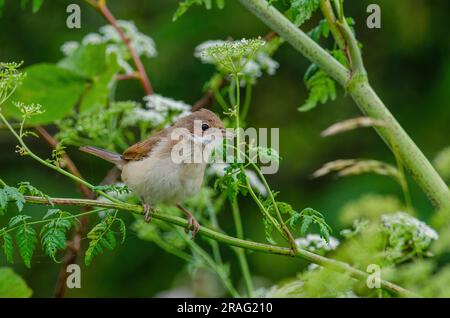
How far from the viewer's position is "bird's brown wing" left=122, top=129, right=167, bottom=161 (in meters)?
2.93

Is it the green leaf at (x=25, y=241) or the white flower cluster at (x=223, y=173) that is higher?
the white flower cluster at (x=223, y=173)

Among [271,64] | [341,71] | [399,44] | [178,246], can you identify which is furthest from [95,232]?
[399,44]

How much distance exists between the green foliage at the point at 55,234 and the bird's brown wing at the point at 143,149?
1.21 metres

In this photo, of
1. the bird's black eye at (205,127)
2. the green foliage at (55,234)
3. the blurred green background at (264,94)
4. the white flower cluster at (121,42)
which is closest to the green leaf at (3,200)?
the green foliage at (55,234)

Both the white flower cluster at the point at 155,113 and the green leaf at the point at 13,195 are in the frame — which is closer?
the green leaf at the point at 13,195

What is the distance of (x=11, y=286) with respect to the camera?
2.32 meters

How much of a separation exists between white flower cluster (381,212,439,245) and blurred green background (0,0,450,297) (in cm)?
254

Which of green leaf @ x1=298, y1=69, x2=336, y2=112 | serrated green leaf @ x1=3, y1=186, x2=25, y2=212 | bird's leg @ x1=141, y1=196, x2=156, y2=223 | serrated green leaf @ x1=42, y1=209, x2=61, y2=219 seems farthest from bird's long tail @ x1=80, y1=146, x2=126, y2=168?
serrated green leaf @ x1=3, y1=186, x2=25, y2=212

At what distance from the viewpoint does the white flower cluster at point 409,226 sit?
6.86 ft

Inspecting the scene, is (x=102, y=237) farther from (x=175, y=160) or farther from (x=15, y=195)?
(x=175, y=160)

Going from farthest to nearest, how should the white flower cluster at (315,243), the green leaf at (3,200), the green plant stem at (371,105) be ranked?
the white flower cluster at (315,243) < the green plant stem at (371,105) < the green leaf at (3,200)

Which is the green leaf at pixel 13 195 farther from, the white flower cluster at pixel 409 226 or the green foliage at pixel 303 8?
the white flower cluster at pixel 409 226

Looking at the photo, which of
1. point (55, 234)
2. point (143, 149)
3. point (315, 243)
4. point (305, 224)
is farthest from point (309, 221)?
point (143, 149)

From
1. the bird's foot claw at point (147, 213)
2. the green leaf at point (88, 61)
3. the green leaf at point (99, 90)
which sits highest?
the green leaf at point (88, 61)
